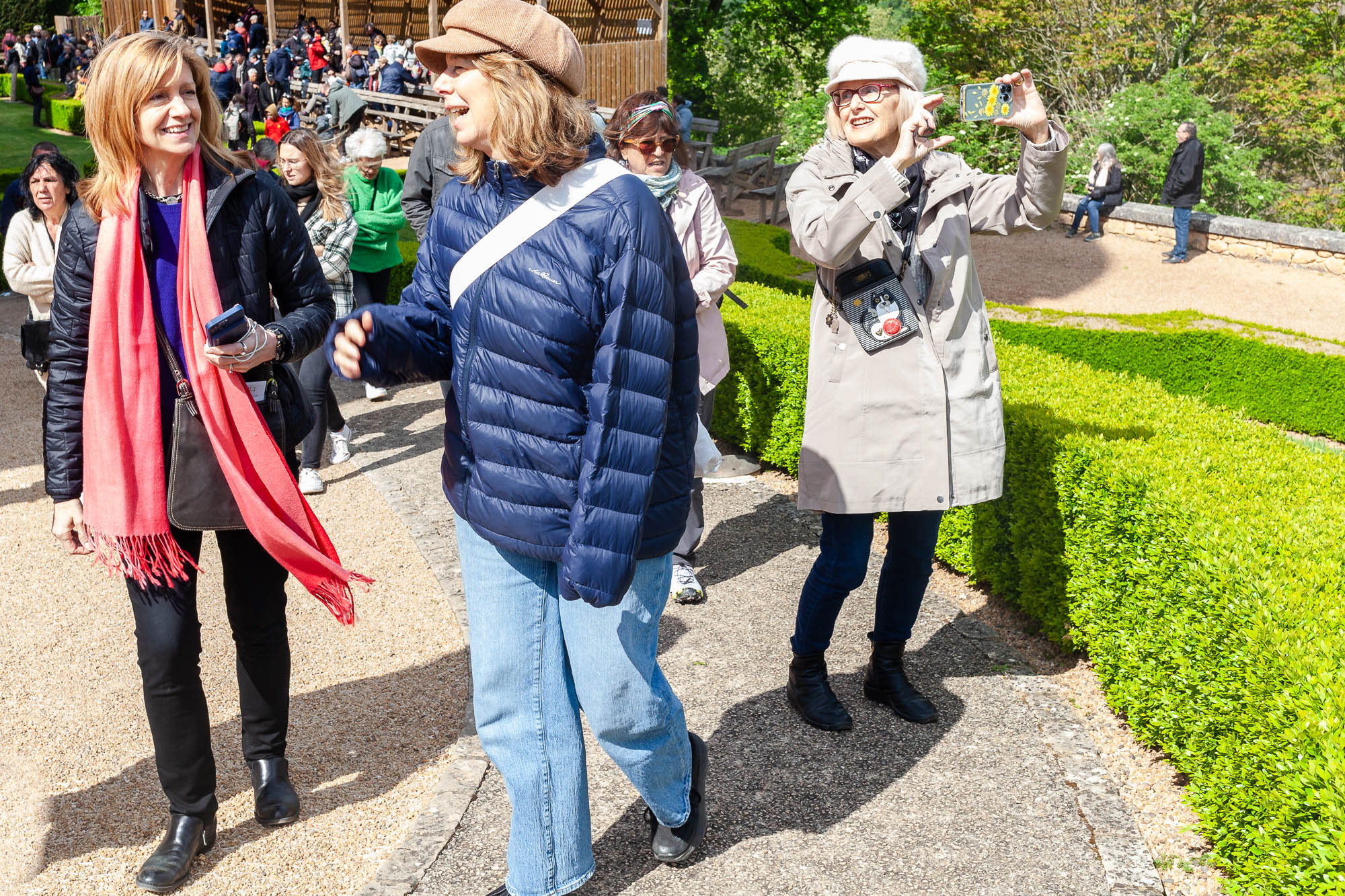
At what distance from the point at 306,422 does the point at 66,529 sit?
63 cm

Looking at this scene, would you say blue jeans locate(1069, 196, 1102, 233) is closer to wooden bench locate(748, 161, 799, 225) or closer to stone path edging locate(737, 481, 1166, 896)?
wooden bench locate(748, 161, 799, 225)

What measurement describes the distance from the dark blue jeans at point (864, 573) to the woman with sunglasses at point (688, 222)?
33.4 inches

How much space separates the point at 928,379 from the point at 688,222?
1.59 meters

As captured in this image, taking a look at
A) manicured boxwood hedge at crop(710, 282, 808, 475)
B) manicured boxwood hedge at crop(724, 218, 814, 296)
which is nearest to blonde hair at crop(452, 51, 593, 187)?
manicured boxwood hedge at crop(710, 282, 808, 475)

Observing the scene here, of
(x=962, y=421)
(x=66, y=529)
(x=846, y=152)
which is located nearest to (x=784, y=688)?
(x=962, y=421)

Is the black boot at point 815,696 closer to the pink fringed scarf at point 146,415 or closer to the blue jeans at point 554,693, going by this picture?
the blue jeans at point 554,693

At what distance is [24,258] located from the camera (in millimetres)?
5660

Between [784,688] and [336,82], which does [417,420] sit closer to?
[784,688]

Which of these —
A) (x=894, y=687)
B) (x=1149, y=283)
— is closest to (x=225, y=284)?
(x=894, y=687)

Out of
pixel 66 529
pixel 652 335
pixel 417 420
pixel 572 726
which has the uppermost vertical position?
pixel 652 335

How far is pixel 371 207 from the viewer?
6695 millimetres

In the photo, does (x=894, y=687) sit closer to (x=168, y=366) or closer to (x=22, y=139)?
(x=168, y=366)

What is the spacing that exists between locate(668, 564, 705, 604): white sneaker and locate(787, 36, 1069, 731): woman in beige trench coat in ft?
3.93

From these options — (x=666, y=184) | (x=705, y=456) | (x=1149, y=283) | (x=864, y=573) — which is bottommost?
(x=1149, y=283)
